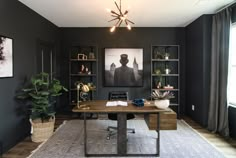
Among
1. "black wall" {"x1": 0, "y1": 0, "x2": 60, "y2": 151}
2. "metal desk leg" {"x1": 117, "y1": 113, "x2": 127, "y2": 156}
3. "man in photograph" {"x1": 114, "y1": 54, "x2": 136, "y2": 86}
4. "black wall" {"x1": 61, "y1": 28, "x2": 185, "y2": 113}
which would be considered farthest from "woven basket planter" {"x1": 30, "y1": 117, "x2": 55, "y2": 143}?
"man in photograph" {"x1": 114, "y1": 54, "x2": 136, "y2": 86}

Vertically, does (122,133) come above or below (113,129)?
above

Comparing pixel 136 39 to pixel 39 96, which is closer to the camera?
pixel 39 96

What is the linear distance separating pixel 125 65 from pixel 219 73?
8.67 feet

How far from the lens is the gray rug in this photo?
10.8 ft

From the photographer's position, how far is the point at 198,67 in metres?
5.20

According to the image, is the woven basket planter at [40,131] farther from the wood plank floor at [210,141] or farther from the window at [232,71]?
the window at [232,71]

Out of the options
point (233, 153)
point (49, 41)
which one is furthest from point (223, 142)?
point (49, 41)

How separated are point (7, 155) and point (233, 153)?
135 inches

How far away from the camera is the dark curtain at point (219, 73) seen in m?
4.08

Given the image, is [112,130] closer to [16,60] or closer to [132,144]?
[132,144]

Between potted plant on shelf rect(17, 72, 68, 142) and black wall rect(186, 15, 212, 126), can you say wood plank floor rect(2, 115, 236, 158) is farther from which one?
black wall rect(186, 15, 212, 126)

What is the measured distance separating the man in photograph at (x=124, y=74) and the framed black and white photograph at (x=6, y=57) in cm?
319

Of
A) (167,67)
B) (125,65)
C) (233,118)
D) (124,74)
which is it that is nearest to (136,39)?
(125,65)

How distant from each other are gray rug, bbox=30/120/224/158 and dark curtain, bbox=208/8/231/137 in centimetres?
51
